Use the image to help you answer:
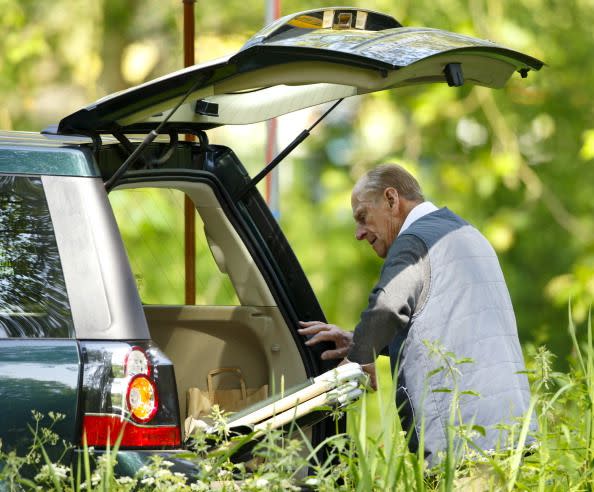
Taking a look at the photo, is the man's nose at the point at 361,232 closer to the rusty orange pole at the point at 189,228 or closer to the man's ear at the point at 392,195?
the man's ear at the point at 392,195

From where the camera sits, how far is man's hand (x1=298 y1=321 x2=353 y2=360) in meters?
4.55

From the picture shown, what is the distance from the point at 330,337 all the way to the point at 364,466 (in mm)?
1340

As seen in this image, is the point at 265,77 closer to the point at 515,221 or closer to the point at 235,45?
the point at 515,221

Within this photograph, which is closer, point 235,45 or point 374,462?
point 374,462

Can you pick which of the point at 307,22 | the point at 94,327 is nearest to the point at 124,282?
the point at 94,327

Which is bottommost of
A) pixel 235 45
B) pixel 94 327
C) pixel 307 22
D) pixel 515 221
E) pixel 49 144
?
pixel 94 327

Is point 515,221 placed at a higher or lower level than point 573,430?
higher

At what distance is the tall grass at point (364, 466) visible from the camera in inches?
125

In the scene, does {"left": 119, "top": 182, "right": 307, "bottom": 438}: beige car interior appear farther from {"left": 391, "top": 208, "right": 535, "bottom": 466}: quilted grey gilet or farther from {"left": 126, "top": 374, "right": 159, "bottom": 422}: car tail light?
{"left": 126, "top": 374, "right": 159, "bottom": 422}: car tail light

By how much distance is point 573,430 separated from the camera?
423cm

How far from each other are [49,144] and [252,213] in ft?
3.73

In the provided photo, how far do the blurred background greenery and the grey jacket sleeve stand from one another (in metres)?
4.03

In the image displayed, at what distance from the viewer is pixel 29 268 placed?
351cm

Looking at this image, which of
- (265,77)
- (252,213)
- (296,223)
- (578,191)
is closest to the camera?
(265,77)
